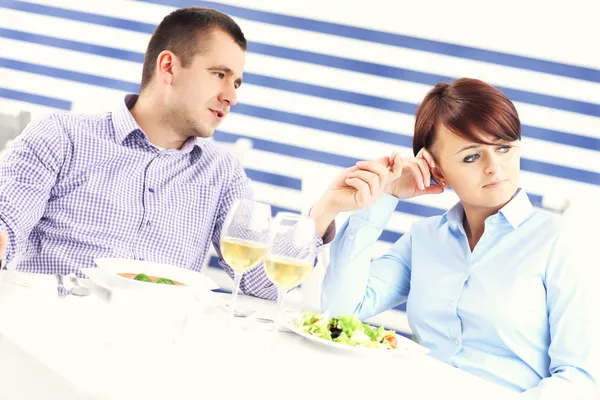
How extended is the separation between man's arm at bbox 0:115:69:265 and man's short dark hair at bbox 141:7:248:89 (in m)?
0.45

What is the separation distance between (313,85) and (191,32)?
6.27ft

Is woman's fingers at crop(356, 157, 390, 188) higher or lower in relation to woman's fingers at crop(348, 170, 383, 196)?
higher

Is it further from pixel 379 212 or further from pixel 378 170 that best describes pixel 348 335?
pixel 379 212

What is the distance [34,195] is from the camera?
2039 mm

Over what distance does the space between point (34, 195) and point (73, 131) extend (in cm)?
25

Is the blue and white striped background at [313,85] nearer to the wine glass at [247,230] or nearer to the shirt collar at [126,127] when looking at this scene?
the shirt collar at [126,127]

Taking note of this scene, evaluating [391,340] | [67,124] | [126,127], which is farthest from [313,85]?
[391,340]

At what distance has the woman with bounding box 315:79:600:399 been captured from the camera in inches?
69.9

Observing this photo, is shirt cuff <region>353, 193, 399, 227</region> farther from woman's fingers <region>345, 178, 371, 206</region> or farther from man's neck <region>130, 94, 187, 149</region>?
man's neck <region>130, 94, 187, 149</region>

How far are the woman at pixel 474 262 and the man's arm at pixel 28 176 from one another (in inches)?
32.0

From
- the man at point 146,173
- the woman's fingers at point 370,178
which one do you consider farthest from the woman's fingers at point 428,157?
the man at point 146,173

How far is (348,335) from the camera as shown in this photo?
1.40 m

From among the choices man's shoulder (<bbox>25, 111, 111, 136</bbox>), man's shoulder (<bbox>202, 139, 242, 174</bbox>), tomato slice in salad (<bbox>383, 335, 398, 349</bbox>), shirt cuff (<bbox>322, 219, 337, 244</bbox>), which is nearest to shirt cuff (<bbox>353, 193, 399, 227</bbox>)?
shirt cuff (<bbox>322, 219, 337, 244</bbox>)

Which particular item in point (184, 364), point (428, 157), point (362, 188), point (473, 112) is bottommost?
point (184, 364)
